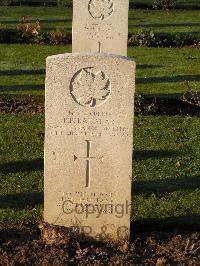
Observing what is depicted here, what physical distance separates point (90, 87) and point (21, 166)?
105 inches

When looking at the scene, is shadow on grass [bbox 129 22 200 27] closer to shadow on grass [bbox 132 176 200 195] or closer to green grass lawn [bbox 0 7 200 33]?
green grass lawn [bbox 0 7 200 33]

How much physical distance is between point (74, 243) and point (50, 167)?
0.66m

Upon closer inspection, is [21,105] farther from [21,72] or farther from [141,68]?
[141,68]

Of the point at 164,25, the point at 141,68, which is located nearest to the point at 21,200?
the point at 141,68

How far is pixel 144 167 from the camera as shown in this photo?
309 inches

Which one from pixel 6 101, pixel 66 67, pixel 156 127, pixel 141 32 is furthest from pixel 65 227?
pixel 141 32

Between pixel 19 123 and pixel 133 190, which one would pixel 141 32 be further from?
pixel 133 190

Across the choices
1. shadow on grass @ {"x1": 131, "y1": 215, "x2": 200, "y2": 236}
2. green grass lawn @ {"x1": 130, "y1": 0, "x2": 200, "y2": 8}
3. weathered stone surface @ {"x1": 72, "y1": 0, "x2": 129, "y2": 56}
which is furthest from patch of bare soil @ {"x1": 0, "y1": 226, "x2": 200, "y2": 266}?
green grass lawn @ {"x1": 130, "y1": 0, "x2": 200, "y2": 8}

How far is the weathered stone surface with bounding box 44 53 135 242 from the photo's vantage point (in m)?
5.36

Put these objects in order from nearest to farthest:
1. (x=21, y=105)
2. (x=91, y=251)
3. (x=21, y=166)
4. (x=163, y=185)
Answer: (x=91, y=251) → (x=163, y=185) → (x=21, y=166) → (x=21, y=105)

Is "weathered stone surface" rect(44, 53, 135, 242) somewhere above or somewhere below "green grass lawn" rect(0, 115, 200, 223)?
above

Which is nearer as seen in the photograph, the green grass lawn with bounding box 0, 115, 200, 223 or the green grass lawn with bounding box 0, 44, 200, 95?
the green grass lawn with bounding box 0, 115, 200, 223

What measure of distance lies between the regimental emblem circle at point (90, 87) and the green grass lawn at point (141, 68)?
615 centimetres

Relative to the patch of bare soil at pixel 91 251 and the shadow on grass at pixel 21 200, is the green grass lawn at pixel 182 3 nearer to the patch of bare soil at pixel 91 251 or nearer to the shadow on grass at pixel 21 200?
the shadow on grass at pixel 21 200
